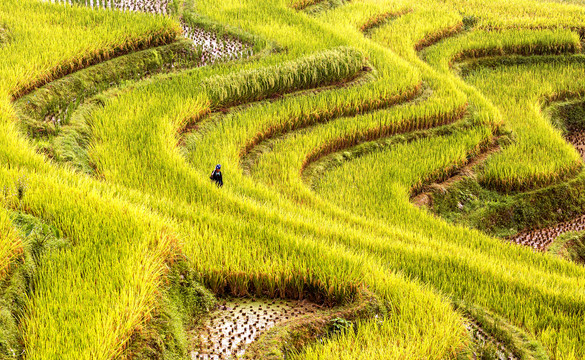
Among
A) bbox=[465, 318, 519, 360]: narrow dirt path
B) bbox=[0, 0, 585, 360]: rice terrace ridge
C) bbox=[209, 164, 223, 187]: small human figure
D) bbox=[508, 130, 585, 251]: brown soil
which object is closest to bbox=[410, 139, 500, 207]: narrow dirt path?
bbox=[0, 0, 585, 360]: rice terrace ridge

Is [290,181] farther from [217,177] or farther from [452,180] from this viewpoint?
[452,180]

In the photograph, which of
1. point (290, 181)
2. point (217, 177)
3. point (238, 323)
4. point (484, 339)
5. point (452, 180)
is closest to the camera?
point (238, 323)

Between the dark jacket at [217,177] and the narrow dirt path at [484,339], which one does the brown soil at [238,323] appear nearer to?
the narrow dirt path at [484,339]

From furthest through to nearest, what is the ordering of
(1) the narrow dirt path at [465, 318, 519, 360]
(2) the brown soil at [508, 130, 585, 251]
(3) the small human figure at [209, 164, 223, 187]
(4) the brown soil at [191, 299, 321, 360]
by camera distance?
1. (2) the brown soil at [508, 130, 585, 251]
2. (3) the small human figure at [209, 164, 223, 187]
3. (1) the narrow dirt path at [465, 318, 519, 360]
4. (4) the brown soil at [191, 299, 321, 360]

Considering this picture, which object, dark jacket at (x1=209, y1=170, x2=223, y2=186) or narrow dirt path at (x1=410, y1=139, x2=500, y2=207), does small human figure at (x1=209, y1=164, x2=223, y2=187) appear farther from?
narrow dirt path at (x1=410, y1=139, x2=500, y2=207)

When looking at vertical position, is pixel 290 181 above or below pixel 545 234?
above

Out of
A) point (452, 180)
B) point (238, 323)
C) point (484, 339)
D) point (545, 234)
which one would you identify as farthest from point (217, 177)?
point (545, 234)

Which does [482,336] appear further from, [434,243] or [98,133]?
[98,133]
